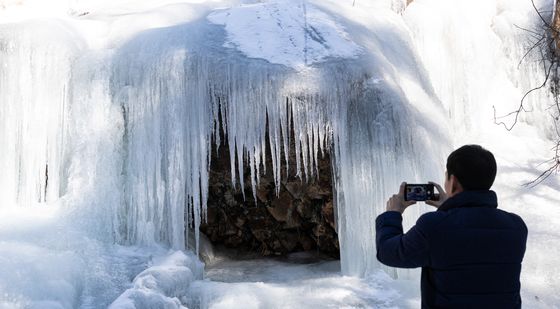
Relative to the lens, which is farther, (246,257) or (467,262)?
(246,257)

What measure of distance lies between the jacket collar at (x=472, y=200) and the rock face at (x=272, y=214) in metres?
3.68

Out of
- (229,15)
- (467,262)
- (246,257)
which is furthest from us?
(246,257)

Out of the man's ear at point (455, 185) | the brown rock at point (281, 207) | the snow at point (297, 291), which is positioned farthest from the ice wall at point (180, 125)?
the man's ear at point (455, 185)

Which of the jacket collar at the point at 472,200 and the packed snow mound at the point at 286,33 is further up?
the packed snow mound at the point at 286,33

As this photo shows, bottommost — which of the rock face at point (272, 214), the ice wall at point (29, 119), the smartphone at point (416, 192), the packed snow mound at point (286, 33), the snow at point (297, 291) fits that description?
the snow at point (297, 291)

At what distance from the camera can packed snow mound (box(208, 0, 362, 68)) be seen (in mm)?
4480

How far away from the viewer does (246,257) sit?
5.78 m

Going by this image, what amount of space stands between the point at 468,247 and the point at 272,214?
439 cm

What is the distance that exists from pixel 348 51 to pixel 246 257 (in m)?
2.40

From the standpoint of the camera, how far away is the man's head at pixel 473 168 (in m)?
1.46

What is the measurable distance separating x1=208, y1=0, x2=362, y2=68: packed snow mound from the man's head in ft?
9.80

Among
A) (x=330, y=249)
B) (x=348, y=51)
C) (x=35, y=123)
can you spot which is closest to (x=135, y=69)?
(x=35, y=123)

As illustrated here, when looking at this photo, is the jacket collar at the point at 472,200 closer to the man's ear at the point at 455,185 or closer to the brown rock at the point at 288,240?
the man's ear at the point at 455,185

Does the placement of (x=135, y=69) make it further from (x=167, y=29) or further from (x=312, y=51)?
(x=312, y=51)
